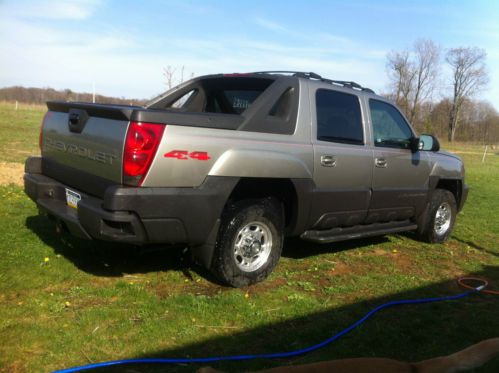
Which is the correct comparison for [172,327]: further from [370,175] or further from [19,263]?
[370,175]

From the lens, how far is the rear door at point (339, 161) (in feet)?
15.7

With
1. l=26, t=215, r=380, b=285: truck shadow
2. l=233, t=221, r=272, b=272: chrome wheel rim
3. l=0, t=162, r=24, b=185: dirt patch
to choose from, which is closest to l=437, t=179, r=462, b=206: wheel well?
l=26, t=215, r=380, b=285: truck shadow

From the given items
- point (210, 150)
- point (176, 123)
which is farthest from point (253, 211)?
point (176, 123)

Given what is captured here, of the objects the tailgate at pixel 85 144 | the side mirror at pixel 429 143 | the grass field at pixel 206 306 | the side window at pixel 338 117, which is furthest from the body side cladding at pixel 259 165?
the side mirror at pixel 429 143

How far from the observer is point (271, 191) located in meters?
4.59

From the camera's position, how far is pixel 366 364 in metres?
2.17

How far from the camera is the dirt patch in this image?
358 inches

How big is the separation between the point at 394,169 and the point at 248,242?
223cm

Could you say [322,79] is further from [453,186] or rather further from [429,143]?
[453,186]

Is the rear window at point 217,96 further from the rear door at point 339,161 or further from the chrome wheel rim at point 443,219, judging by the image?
the chrome wheel rim at point 443,219

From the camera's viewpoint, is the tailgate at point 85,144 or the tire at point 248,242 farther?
the tire at point 248,242

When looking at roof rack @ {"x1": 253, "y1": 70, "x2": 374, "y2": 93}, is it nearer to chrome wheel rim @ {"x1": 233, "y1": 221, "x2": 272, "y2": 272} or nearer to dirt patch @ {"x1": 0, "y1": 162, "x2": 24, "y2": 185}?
chrome wheel rim @ {"x1": 233, "y1": 221, "x2": 272, "y2": 272}

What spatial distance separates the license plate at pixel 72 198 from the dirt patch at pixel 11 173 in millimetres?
5363

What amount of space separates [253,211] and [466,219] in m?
6.12
